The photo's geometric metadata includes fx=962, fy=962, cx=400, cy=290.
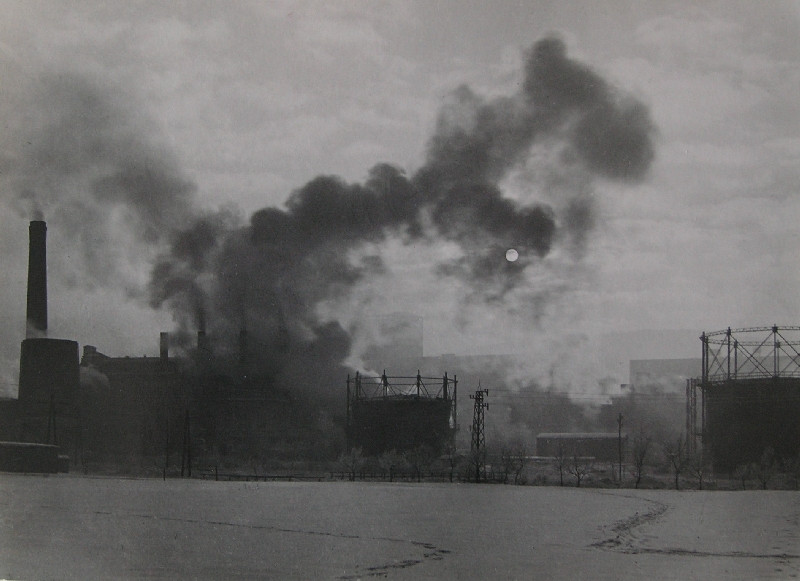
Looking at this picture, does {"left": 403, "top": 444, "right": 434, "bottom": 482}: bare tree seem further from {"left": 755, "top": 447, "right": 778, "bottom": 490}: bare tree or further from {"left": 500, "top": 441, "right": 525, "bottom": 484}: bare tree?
{"left": 755, "top": 447, "right": 778, "bottom": 490}: bare tree

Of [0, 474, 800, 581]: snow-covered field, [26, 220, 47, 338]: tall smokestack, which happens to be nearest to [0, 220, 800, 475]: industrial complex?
[26, 220, 47, 338]: tall smokestack

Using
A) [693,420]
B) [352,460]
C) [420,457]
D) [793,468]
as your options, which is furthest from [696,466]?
[352,460]

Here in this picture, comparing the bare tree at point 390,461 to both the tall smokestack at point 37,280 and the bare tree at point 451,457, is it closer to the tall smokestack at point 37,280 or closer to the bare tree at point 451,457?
the bare tree at point 451,457

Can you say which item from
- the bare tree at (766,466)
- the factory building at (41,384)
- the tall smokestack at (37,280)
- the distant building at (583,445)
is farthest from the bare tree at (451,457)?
the tall smokestack at (37,280)

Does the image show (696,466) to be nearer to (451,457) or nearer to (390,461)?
(451,457)

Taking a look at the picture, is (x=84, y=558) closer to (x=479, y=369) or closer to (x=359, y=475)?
(x=359, y=475)

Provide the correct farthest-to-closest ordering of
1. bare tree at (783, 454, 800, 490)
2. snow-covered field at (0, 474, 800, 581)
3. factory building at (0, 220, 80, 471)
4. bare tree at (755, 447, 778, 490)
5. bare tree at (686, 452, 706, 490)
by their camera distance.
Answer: factory building at (0, 220, 80, 471) → bare tree at (686, 452, 706, 490) → bare tree at (755, 447, 778, 490) → bare tree at (783, 454, 800, 490) → snow-covered field at (0, 474, 800, 581)

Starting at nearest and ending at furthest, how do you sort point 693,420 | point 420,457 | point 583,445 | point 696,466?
point 696,466 < point 420,457 < point 693,420 < point 583,445
